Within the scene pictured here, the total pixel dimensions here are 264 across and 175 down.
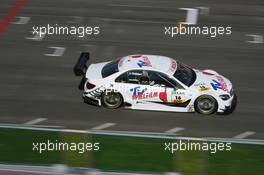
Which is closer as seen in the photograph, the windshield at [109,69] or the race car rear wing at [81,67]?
the windshield at [109,69]

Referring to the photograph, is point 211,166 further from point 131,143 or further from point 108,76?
point 108,76

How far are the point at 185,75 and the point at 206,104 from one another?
1109 mm

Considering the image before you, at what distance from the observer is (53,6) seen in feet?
88.5

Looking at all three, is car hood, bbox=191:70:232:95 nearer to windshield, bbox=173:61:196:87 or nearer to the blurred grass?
windshield, bbox=173:61:196:87

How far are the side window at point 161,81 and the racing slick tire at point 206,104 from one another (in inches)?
25.9

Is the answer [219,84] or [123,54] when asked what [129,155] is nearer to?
[219,84]

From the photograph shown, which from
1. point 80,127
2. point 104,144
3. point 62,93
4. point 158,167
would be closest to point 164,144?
point 158,167

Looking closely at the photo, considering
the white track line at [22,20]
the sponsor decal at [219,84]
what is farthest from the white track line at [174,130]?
the white track line at [22,20]

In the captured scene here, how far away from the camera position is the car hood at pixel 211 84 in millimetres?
18156

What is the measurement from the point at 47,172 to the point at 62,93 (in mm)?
6196

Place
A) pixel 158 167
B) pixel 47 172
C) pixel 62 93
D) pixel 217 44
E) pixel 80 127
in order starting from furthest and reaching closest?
pixel 217 44
pixel 62 93
pixel 80 127
pixel 158 167
pixel 47 172

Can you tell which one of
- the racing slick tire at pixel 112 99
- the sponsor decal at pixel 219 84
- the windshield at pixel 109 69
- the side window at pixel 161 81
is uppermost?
the windshield at pixel 109 69

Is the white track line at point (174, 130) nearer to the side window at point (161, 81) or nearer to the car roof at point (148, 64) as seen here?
the side window at point (161, 81)

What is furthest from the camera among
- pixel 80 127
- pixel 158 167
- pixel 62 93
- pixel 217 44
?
pixel 217 44
